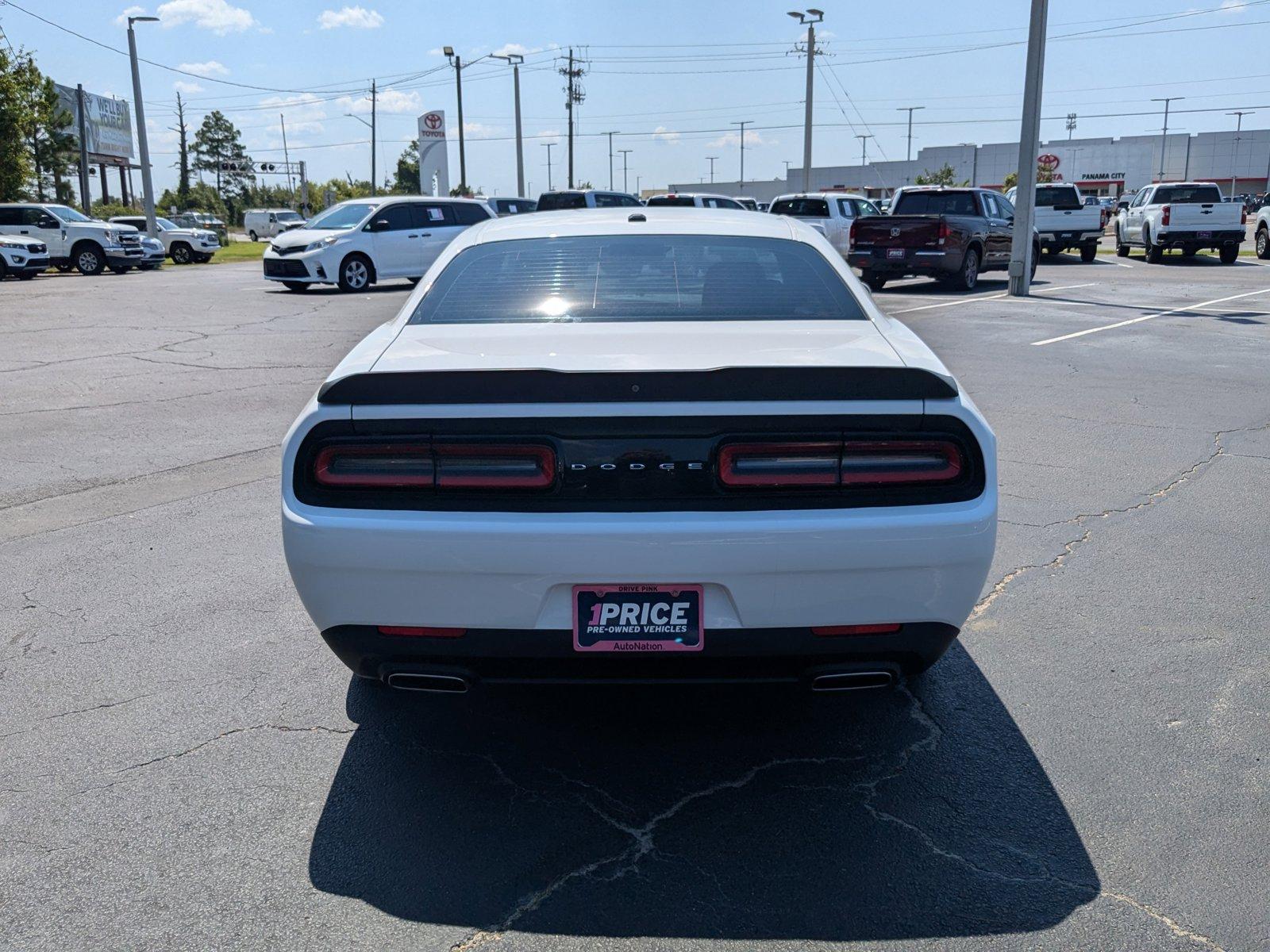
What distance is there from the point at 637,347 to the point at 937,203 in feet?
63.9

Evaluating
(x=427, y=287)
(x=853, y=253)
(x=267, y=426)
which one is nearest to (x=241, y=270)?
(x=853, y=253)

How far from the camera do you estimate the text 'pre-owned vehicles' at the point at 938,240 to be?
1950 centimetres

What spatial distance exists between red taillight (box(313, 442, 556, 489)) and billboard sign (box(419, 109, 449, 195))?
1896 inches

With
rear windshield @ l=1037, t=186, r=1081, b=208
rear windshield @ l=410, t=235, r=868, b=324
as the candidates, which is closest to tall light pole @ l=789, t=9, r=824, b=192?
rear windshield @ l=1037, t=186, r=1081, b=208

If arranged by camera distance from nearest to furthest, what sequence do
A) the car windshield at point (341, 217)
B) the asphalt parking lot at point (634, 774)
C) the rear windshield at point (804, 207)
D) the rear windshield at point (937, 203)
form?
the asphalt parking lot at point (634, 774), the rear windshield at point (937, 203), the car windshield at point (341, 217), the rear windshield at point (804, 207)

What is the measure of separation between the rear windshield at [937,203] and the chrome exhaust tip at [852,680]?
64.0 ft

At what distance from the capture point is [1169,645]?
425 cm

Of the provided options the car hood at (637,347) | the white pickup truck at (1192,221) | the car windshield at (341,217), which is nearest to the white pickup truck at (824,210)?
the white pickup truck at (1192,221)

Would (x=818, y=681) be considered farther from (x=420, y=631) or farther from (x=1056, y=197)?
(x=1056, y=197)

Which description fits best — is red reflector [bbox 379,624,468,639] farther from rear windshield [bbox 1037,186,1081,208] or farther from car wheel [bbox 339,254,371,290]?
rear windshield [bbox 1037,186,1081,208]

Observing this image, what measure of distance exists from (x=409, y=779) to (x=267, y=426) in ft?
19.3

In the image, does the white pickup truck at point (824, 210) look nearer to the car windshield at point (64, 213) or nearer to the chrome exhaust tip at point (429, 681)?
the car windshield at point (64, 213)

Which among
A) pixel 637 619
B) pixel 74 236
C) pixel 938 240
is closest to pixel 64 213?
pixel 74 236

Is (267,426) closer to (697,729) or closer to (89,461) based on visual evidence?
(89,461)
